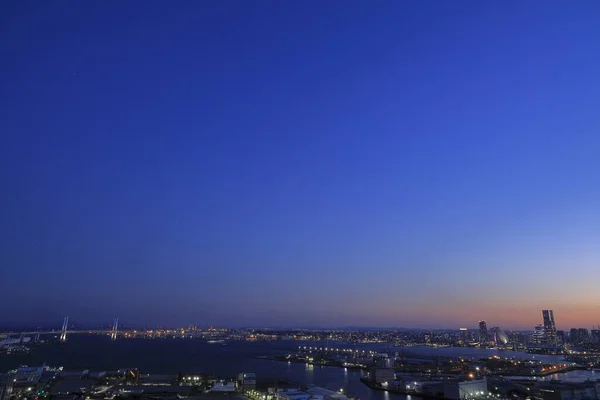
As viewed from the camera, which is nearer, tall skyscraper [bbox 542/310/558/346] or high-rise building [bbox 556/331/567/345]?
high-rise building [bbox 556/331/567/345]

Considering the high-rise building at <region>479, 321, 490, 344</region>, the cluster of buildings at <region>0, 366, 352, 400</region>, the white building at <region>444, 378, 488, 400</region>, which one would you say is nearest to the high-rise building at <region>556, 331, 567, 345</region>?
the high-rise building at <region>479, 321, 490, 344</region>

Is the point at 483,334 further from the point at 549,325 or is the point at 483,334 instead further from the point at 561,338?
the point at 561,338

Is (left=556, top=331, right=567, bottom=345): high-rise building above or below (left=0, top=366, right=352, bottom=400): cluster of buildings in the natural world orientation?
below

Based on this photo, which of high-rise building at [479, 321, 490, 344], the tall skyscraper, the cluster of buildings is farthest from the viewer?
high-rise building at [479, 321, 490, 344]

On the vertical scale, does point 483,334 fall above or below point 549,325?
below

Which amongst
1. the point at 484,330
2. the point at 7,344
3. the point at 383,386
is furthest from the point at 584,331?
the point at 7,344

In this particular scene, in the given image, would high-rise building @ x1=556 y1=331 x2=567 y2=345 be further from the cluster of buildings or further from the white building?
the cluster of buildings

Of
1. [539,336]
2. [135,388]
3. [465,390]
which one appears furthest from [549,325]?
[135,388]

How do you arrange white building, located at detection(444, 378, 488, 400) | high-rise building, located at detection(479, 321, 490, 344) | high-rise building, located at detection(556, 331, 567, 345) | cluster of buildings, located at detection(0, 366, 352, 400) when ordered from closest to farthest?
1. cluster of buildings, located at detection(0, 366, 352, 400)
2. white building, located at detection(444, 378, 488, 400)
3. high-rise building, located at detection(556, 331, 567, 345)
4. high-rise building, located at detection(479, 321, 490, 344)

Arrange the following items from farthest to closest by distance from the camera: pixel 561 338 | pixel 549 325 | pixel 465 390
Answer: pixel 549 325 → pixel 561 338 → pixel 465 390

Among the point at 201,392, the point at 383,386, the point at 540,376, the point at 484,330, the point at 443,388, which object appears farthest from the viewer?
the point at 484,330

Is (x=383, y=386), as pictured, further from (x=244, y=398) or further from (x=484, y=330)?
(x=484, y=330)
